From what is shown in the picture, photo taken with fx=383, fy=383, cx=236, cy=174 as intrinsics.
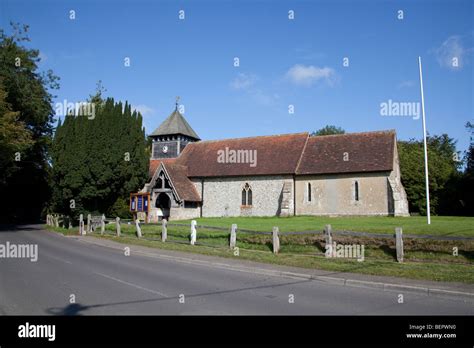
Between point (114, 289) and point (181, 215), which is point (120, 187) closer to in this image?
point (181, 215)

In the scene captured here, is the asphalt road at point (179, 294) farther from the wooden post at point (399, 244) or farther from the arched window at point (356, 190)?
the arched window at point (356, 190)

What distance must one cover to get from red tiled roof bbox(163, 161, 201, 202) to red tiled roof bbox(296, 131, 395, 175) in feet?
31.6

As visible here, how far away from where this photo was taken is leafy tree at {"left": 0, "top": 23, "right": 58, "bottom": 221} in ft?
105

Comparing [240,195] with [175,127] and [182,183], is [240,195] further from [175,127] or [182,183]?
[175,127]

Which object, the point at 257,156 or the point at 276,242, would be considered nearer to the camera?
the point at 276,242

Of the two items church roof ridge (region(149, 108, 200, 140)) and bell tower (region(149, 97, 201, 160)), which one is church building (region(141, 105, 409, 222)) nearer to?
bell tower (region(149, 97, 201, 160))

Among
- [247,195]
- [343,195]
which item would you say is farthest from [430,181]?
[247,195]

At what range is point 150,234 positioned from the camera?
23.4 metres

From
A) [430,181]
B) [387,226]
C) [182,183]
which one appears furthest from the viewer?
[430,181]

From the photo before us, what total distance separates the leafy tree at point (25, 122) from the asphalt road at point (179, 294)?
2204 centimetres

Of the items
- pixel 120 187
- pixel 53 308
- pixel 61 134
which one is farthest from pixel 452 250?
pixel 61 134

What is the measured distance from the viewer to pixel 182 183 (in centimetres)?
3444

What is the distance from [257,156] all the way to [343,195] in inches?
354
